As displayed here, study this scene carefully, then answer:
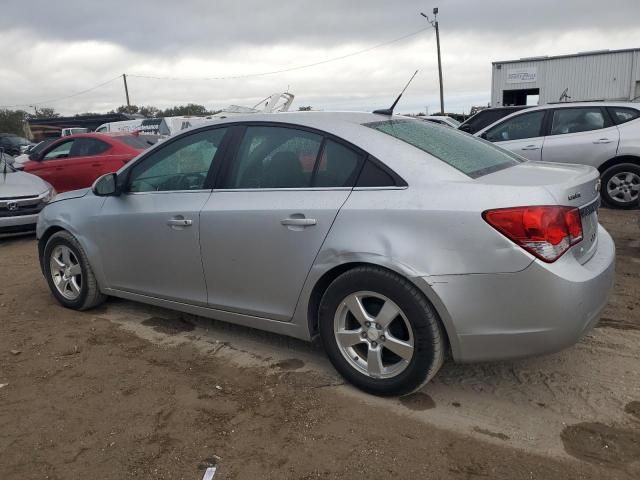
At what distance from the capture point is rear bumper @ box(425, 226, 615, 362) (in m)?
2.51

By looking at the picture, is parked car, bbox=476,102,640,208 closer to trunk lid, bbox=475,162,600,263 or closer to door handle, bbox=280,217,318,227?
trunk lid, bbox=475,162,600,263

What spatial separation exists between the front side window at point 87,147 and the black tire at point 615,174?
813 centimetres

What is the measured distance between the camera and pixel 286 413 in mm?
2893

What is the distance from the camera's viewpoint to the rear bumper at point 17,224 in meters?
7.50

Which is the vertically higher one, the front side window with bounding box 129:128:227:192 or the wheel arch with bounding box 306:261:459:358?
the front side window with bounding box 129:128:227:192

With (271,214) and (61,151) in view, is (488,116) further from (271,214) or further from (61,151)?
(271,214)

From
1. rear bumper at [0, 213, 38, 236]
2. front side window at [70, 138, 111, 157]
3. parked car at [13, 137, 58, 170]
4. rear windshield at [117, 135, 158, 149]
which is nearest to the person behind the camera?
rear bumper at [0, 213, 38, 236]

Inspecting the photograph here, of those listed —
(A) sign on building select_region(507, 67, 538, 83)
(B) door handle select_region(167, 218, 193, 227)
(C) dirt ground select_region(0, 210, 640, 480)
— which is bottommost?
(C) dirt ground select_region(0, 210, 640, 480)

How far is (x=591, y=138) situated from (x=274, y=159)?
247 inches

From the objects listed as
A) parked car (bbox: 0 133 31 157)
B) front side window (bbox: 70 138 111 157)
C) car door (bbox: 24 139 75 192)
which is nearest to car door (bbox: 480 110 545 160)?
front side window (bbox: 70 138 111 157)

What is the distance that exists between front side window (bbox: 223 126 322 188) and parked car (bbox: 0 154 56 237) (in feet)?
17.9

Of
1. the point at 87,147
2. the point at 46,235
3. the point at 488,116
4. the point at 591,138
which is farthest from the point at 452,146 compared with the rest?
the point at 488,116

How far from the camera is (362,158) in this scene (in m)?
2.99

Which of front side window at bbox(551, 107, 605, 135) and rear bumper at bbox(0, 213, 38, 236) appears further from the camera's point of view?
front side window at bbox(551, 107, 605, 135)
